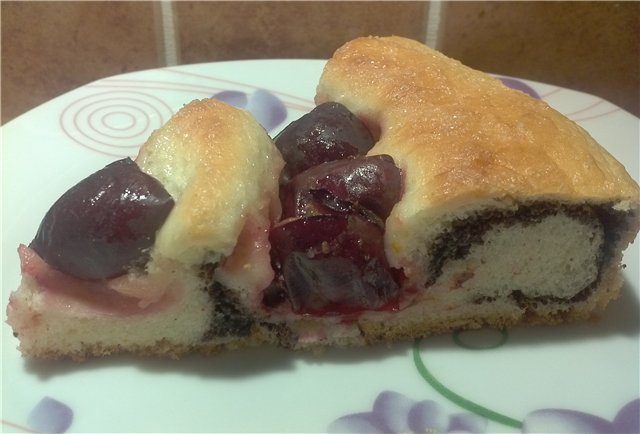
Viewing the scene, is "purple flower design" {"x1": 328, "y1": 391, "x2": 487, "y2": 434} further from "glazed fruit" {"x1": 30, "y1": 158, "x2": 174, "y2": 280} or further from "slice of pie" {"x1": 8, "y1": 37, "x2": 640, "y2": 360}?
"glazed fruit" {"x1": 30, "y1": 158, "x2": 174, "y2": 280}

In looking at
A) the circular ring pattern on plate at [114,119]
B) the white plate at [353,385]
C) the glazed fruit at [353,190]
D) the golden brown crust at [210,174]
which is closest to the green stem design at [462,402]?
the white plate at [353,385]

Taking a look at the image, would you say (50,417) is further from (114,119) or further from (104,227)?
(114,119)

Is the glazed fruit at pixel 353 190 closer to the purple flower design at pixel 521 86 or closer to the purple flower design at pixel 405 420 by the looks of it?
the purple flower design at pixel 405 420

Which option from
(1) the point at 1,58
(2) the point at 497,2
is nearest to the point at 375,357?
(2) the point at 497,2

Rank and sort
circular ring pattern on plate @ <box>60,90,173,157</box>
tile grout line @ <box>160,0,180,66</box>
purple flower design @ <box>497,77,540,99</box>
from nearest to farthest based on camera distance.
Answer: circular ring pattern on plate @ <box>60,90,173,157</box> < purple flower design @ <box>497,77,540,99</box> < tile grout line @ <box>160,0,180,66</box>

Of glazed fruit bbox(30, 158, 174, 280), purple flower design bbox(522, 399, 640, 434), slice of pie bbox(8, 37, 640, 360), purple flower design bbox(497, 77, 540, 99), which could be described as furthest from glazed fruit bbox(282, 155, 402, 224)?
purple flower design bbox(497, 77, 540, 99)

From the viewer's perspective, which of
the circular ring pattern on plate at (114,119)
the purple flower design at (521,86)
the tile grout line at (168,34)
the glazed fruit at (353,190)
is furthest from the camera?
the tile grout line at (168,34)

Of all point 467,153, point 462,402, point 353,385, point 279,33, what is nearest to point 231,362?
point 353,385
